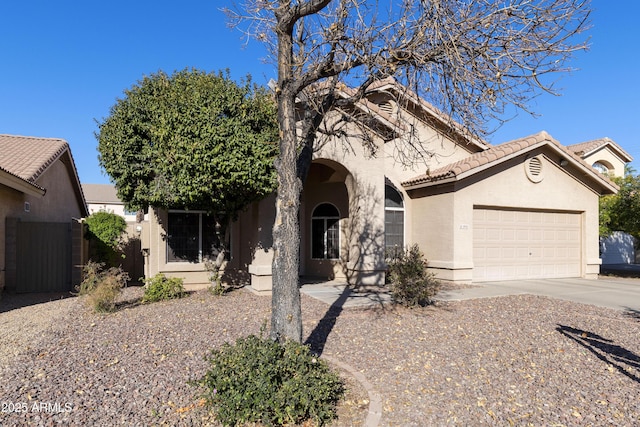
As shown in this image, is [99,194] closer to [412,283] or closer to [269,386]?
[412,283]

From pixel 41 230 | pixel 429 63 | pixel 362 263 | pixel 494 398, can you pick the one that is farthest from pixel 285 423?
pixel 41 230

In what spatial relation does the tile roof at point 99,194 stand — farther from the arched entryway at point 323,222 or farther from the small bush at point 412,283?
the small bush at point 412,283

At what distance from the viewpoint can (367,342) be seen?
6.38 meters

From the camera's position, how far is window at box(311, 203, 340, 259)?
14.0 meters

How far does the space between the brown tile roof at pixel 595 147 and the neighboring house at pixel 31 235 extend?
1047 inches

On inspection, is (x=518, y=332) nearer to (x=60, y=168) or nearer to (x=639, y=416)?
(x=639, y=416)

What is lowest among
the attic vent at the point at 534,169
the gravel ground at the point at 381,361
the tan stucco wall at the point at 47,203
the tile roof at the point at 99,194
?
the gravel ground at the point at 381,361

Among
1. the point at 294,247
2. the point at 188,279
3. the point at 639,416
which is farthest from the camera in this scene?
the point at 188,279

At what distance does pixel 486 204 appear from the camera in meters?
13.2

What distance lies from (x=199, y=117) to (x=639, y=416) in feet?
27.4

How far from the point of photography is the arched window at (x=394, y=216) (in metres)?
14.6

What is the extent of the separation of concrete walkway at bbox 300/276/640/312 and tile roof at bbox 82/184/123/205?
1513 inches

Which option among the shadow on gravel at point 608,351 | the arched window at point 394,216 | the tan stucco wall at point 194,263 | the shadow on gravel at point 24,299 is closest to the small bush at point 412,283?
the shadow on gravel at point 608,351

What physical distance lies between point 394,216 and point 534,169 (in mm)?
4933
